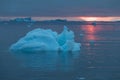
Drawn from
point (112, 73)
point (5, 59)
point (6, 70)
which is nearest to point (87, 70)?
point (112, 73)

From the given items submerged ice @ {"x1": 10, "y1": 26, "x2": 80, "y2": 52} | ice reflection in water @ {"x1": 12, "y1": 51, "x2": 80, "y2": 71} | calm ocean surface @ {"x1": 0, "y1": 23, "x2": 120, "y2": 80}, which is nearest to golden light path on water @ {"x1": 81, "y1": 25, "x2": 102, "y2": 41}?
submerged ice @ {"x1": 10, "y1": 26, "x2": 80, "y2": 52}

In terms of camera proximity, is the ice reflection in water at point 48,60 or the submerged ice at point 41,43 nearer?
the ice reflection in water at point 48,60

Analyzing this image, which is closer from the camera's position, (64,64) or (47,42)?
(64,64)

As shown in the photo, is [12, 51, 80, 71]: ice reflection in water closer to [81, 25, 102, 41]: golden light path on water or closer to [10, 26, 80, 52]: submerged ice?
[10, 26, 80, 52]: submerged ice

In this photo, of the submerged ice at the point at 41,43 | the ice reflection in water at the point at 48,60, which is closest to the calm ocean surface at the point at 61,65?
the ice reflection in water at the point at 48,60

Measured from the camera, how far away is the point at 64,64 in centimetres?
1456

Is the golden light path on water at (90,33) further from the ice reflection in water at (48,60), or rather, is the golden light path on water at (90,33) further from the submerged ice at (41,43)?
the ice reflection in water at (48,60)

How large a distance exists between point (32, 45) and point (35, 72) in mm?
4552

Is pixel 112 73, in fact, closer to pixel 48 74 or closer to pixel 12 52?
pixel 48 74

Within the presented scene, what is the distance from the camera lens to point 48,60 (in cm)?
1541

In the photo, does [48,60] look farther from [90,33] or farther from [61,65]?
[90,33]

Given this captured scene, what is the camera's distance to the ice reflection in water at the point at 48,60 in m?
13.9

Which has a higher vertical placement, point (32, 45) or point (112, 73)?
point (32, 45)

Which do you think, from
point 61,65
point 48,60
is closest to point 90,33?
point 48,60
